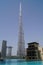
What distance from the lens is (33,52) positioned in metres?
54.4

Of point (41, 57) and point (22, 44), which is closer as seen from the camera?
point (41, 57)

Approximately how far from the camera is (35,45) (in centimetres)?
5597

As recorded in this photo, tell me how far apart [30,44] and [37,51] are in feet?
12.6

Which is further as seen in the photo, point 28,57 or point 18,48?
point 18,48

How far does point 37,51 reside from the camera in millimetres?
55031

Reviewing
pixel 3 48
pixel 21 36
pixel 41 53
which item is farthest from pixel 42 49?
pixel 3 48

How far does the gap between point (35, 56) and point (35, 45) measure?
4.30 metres

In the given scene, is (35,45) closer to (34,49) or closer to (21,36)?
(34,49)

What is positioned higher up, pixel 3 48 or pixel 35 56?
pixel 3 48

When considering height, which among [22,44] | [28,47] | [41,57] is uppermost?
[22,44]

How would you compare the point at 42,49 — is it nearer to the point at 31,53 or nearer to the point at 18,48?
the point at 31,53

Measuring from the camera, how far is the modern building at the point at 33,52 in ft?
178

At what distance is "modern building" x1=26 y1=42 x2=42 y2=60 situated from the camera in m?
54.2

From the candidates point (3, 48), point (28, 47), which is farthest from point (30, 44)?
point (3, 48)
